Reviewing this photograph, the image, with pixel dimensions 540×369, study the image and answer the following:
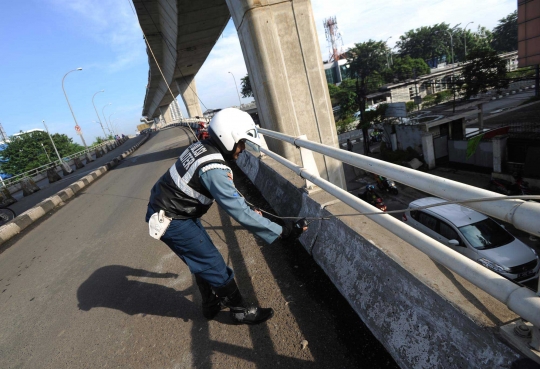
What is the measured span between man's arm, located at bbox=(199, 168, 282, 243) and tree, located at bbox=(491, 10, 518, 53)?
338ft

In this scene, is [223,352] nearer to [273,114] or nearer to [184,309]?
[184,309]

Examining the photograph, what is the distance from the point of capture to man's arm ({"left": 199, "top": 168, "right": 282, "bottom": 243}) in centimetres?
218

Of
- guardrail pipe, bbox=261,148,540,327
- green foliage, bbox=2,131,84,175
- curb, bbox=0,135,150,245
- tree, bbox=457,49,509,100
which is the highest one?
green foliage, bbox=2,131,84,175

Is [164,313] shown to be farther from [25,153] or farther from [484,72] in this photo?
[25,153]

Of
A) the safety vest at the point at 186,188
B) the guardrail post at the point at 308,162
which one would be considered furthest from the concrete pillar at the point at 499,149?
the safety vest at the point at 186,188

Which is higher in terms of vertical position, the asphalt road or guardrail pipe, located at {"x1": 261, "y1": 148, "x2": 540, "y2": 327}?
guardrail pipe, located at {"x1": 261, "y1": 148, "x2": 540, "y2": 327}

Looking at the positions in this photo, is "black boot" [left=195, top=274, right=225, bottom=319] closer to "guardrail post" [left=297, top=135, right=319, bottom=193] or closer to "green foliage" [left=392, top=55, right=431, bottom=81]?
"guardrail post" [left=297, top=135, right=319, bottom=193]

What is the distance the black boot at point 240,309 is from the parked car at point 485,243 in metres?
6.70

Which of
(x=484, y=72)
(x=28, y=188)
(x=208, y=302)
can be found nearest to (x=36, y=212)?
(x=208, y=302)

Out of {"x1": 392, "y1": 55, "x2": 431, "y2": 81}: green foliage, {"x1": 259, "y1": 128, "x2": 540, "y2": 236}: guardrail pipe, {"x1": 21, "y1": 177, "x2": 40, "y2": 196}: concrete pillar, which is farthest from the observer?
{"x1": 392, "y1": 55, "x2": 431, "y2": 81}: green foliage

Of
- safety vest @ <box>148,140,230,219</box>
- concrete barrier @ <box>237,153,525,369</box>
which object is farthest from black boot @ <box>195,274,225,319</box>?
concrete barrier @ <box>237,153,525,369</box>

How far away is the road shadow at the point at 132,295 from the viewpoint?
2.82m

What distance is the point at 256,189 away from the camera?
5398mm

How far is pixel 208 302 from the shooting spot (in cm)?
257
